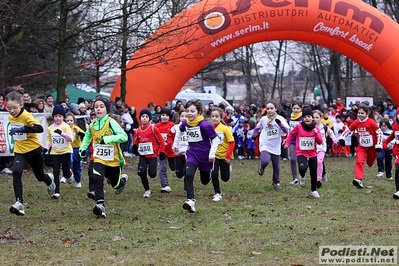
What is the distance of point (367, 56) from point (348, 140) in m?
3.48

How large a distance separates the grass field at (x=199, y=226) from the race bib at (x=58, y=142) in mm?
955

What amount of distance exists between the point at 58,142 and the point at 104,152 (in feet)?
9.78

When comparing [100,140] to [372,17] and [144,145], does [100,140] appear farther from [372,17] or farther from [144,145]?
[372,17]

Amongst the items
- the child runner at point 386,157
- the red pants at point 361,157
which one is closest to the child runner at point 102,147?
the red pants at point 361,157

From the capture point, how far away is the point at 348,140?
24.2 meters

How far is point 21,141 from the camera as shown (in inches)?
414

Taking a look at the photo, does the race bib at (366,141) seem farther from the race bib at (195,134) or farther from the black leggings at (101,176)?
the black leggings at (101,176)

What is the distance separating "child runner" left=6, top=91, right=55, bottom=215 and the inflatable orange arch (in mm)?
10659

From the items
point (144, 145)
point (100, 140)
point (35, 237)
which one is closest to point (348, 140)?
point (144, 145)

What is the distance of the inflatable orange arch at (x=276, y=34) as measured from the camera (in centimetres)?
2142

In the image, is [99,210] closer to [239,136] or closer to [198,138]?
[198,138]

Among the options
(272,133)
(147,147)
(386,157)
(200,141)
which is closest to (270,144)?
(272,133)

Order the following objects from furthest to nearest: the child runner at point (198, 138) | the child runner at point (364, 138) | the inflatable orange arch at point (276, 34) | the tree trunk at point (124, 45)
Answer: the inflatable orange arch at point (276, 34) → the tree trunk at point (124, 45) → the child runner at point (364, 138) → the child runner at point (198, 138)

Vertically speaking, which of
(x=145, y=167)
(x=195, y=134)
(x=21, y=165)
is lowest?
(x=145, y=167)
